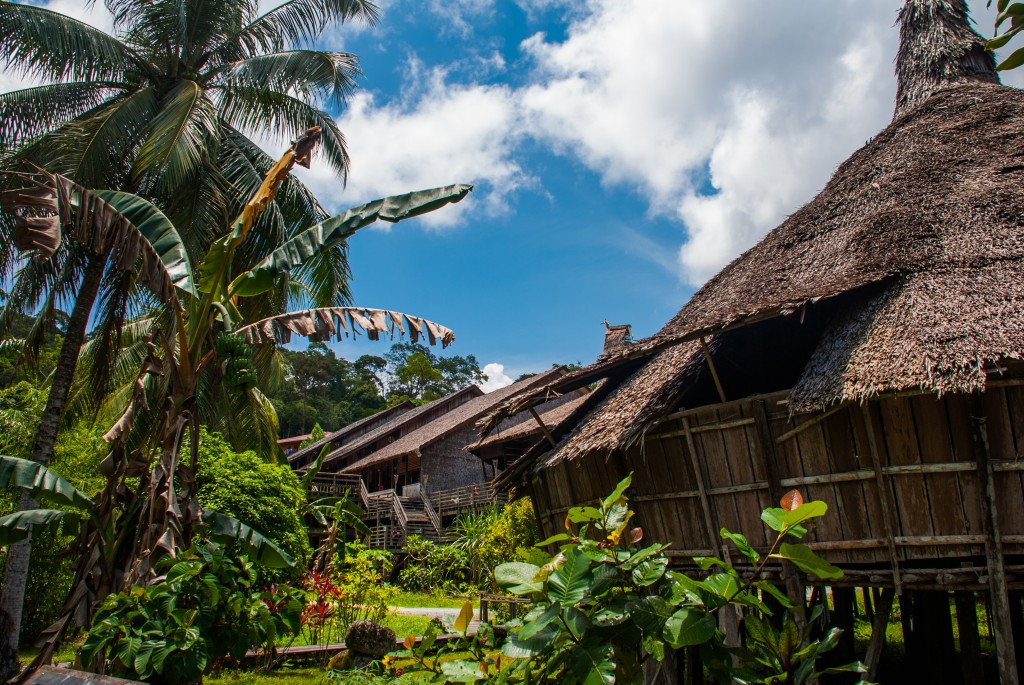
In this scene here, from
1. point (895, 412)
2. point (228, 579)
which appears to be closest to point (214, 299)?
point (228, 579)

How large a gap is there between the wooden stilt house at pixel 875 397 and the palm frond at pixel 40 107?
8.08 m

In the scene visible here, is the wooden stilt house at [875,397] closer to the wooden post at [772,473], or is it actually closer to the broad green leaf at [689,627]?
the wooden post at [772,473]

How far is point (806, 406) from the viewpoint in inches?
246

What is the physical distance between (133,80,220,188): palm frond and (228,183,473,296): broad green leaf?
4540mm

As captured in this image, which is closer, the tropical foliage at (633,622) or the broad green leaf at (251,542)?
the tropical foliage at (633,622)

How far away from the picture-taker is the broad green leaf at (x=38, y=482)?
5086mm

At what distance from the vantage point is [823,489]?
666 cm

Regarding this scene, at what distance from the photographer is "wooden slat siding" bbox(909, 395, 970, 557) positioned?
599 centimetres

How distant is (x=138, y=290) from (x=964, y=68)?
1325cm

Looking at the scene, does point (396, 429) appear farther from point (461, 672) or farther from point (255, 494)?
point (461, 672)

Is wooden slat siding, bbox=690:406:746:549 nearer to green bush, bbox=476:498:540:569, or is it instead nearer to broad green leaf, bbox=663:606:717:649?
broad green leaf, bbox=663:606:717:649

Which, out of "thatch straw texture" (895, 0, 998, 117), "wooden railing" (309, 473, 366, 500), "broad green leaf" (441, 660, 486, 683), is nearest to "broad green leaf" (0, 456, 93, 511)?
"broad green leaf" (441, 660, 486, 683)

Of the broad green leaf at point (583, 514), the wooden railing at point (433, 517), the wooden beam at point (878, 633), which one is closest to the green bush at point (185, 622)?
the broad green leaf at point (583, 514)

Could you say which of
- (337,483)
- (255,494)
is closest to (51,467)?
(255,494)
